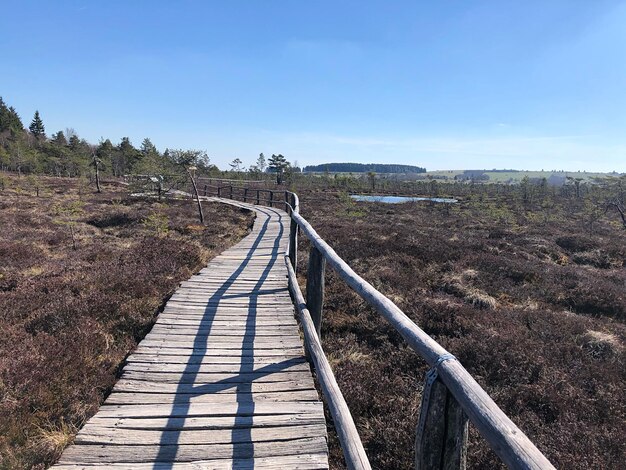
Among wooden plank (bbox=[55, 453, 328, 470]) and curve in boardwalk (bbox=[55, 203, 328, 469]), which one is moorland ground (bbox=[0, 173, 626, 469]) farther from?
wooden plank (bbox=[55, 453, 328, 470])

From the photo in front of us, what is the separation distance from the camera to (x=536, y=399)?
187 inches

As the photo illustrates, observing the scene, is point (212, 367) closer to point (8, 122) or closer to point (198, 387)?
point (198, 387)

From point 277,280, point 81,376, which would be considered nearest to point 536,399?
point 277,280

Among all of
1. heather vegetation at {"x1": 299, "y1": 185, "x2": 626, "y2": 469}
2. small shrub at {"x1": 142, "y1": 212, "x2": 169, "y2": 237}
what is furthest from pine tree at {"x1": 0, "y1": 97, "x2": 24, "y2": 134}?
heather vegetation at {"x1": 299, "y1": 185, "x2": 626, "y2": 469}

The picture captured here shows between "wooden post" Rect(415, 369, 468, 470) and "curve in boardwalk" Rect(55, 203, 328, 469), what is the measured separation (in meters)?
1.47

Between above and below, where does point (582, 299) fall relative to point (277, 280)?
below

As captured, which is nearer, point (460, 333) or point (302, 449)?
point (302, 449)

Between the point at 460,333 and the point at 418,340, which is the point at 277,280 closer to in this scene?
the point at 460,333

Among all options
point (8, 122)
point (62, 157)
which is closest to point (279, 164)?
point (62, 157)

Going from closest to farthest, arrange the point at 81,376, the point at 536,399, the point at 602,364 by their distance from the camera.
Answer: the point at 81,376, the point at 536,399, the point at 602,364

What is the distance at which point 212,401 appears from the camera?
343 centimetres

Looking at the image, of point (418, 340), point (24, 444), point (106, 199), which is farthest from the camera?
point (106, 199)

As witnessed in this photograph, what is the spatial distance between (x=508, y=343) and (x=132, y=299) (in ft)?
21.4

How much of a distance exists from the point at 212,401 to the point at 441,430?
2.51 metres
